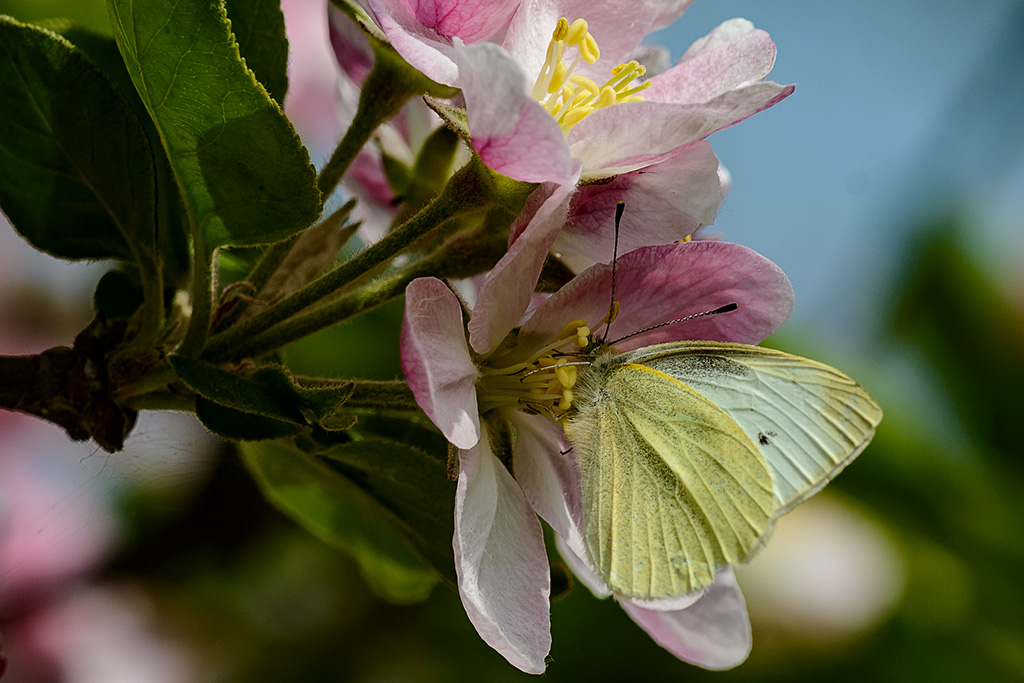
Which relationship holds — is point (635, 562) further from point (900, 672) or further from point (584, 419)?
point (900, 672)

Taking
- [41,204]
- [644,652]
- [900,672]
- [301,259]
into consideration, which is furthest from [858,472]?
[41,204]

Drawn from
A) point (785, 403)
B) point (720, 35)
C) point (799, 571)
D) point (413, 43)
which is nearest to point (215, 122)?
point (413, 43)

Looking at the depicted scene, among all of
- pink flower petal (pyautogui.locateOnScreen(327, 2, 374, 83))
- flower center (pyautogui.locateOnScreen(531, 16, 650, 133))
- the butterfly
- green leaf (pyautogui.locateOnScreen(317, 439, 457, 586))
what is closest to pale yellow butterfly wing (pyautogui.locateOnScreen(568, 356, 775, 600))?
the butterfly

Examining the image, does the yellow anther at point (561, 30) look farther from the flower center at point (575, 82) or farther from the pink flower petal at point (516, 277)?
the pink flower petal at point (516, 277)

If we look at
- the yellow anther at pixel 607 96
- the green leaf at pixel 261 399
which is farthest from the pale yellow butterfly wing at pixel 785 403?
the green leaf at pixel 261 399

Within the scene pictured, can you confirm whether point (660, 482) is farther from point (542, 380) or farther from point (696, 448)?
point (542, 380)
